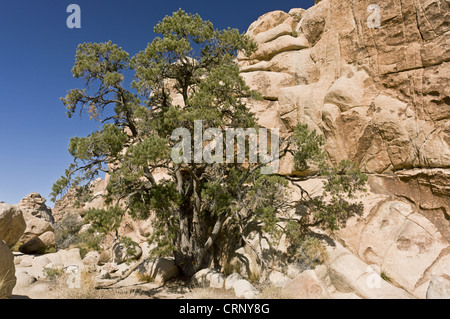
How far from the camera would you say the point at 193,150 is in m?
11.2

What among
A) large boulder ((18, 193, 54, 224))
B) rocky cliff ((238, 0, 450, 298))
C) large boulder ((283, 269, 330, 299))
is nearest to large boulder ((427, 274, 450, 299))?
rocky cliff ((238, 0, 450, 298))

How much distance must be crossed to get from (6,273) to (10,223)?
5.92 metres

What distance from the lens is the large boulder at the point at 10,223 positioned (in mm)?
11391

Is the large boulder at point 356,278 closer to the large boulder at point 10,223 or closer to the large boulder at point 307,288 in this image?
the large boulder at point 307,288

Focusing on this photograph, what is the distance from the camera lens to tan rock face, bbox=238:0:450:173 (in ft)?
37.6

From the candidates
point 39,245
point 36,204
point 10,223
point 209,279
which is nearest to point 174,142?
point 209,279

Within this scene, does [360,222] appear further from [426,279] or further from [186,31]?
[186,31]

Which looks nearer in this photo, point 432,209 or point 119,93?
point 432,209

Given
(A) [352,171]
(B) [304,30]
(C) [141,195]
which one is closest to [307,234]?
(A) [352,171]

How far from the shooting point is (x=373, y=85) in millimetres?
13570

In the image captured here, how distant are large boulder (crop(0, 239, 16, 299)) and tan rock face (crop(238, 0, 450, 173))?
531 inches

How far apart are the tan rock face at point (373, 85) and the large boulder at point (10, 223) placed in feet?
45.1

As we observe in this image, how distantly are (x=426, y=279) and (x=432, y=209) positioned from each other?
304 cm

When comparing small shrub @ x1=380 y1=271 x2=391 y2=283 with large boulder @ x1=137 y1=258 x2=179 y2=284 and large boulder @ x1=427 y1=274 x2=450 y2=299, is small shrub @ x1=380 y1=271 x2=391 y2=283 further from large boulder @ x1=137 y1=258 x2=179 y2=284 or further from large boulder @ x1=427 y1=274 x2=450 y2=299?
large boulder @ x1=137 y1=258 x2=179 y2=284
